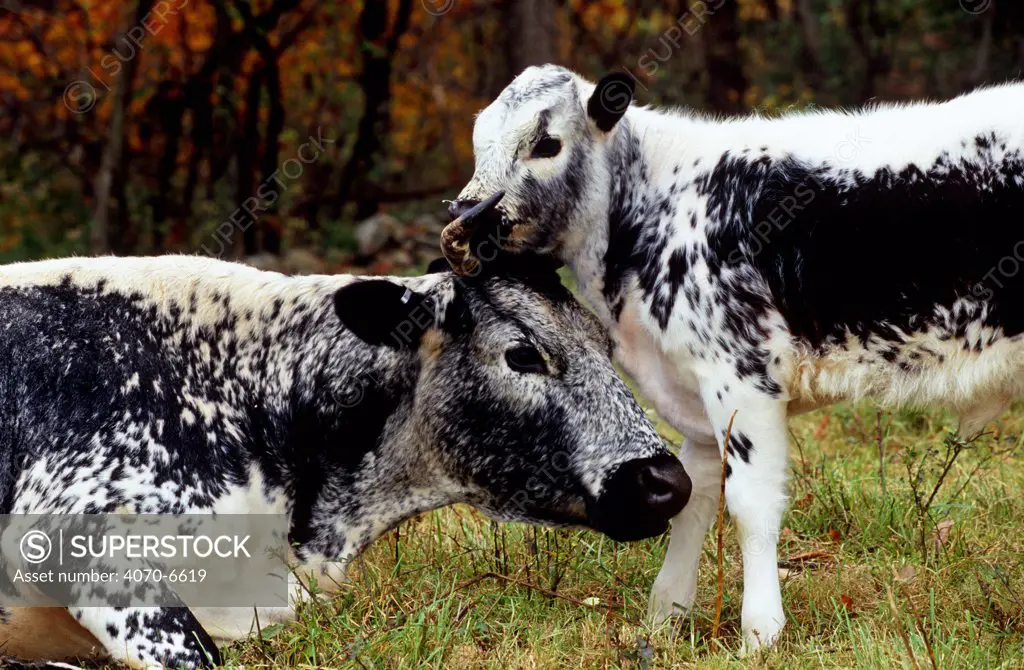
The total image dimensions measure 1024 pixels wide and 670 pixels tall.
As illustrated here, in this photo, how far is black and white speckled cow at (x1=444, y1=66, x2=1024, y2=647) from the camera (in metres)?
4.14

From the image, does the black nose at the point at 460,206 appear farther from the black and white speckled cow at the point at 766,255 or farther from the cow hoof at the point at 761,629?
the cow hoof at the point at 761,629

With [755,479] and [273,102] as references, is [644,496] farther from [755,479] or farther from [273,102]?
[273,102]

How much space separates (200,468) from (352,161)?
11.3 metres

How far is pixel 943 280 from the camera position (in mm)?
4129

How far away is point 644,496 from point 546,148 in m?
1.39

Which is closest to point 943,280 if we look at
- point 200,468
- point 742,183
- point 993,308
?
point 993,308

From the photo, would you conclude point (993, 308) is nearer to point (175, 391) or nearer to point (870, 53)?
point (175, 391)

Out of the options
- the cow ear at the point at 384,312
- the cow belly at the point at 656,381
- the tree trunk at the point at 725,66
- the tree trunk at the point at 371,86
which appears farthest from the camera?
the tree trunk at the point at 725,66

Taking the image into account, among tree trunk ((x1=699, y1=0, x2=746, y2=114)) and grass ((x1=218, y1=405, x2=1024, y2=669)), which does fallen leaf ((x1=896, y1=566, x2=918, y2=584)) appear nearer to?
grass ((x1=218, y1=405, x2=1024, y2=669))

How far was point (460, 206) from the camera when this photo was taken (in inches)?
176

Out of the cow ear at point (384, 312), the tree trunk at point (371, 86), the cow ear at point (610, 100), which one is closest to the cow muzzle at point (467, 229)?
the cow ear at point (384, 312)

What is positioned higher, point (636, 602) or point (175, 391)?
point (175, 391)

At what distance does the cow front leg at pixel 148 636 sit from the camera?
153 inches

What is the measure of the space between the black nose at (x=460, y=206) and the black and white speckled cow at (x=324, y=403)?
0.21 metres
